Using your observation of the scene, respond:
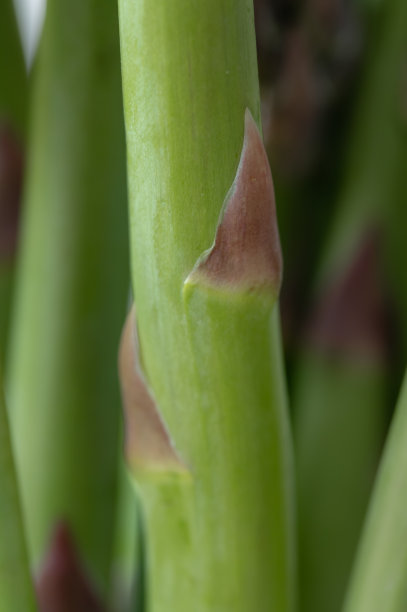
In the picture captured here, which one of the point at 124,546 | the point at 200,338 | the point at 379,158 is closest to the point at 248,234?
the point at 200,338

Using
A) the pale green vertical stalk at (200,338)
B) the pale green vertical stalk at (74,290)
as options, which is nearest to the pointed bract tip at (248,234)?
the pale green vertical stalk at (200,338)

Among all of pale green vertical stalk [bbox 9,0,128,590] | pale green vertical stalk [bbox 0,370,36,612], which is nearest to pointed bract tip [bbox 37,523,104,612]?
pale green vertical stalk [bbox 9,0,128,590]

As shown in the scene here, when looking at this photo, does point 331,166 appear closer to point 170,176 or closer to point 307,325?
point 307,325

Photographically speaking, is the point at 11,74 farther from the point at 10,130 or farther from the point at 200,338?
the point at 200,338

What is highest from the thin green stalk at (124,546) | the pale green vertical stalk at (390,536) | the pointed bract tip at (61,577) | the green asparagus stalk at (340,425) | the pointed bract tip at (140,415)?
the pointed bract tip at (140,415)

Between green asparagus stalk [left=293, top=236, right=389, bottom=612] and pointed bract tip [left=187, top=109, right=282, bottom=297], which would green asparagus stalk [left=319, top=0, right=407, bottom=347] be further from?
pointed bract tip [left=187, top=109, right=282, bottom=297]

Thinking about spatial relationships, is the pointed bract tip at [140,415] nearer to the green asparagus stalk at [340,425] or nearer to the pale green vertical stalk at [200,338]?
the pale green vertical stalk at [200,338]
